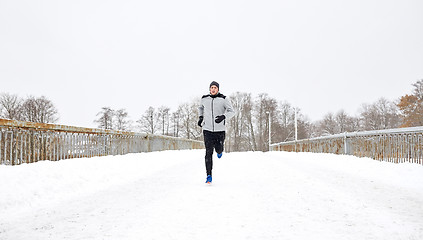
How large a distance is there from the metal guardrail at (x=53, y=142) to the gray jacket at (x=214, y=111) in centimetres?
333

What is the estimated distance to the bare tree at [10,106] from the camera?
39500 mm

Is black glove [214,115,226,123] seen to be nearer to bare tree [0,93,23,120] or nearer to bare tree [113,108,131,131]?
bare tree [0,93,23,120]

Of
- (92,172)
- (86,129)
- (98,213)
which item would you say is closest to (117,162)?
(86,129)

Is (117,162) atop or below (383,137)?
below

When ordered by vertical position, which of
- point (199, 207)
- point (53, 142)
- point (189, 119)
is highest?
point (189, 119)

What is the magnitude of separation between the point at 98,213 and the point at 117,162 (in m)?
4.92

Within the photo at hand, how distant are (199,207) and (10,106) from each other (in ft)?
151

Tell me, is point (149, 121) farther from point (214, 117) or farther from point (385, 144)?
point (214, 117)

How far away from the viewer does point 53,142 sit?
254 inches

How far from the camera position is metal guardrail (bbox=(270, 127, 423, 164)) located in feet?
23.6

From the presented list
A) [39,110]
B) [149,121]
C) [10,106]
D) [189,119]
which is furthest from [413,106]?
[10,106]

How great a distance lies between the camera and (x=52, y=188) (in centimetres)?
462

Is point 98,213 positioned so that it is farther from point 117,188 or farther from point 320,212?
point 320,212

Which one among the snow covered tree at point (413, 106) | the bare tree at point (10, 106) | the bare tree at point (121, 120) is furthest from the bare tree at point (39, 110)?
the snow covered tree at point (413, 106)
